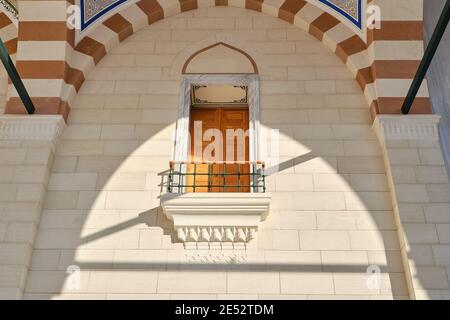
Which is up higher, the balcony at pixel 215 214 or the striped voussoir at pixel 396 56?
the striped voussoir at pixel 396 56

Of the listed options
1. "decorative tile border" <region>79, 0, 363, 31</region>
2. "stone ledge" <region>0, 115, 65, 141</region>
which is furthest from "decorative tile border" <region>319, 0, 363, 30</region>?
"stone ledge" <region>0, 115, 65, 141</region>

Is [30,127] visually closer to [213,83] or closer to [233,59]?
[213,83]

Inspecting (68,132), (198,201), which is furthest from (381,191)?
(68,132)

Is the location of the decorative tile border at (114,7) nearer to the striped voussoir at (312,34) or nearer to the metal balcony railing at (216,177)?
the striped voussoir at (312,34)

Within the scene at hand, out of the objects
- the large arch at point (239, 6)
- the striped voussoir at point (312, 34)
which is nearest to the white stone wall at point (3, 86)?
the striped voussoir at point (312, 34)

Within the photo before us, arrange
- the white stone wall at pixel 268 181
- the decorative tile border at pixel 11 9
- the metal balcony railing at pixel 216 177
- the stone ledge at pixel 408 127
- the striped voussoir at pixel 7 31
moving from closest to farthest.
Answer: the white stone wall at pixel 268 181 → the metal balcony railing at pixel 216 177 → the stone ledge at pixel 408 127 → the decorative tile border at pixel 11 9 → the striped voussoir at pixel 7 31

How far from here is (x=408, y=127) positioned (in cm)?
567

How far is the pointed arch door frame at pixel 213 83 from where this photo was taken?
5.77 meters

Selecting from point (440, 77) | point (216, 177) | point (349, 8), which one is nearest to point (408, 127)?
point (440, 77)

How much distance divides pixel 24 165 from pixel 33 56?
1357 mm

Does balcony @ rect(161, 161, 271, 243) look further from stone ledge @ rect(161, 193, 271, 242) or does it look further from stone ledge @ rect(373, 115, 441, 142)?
stone ledge @ rect(373, 115, 441, 142)

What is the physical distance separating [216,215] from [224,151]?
1116mm

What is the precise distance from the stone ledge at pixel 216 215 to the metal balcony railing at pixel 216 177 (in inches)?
7.3
